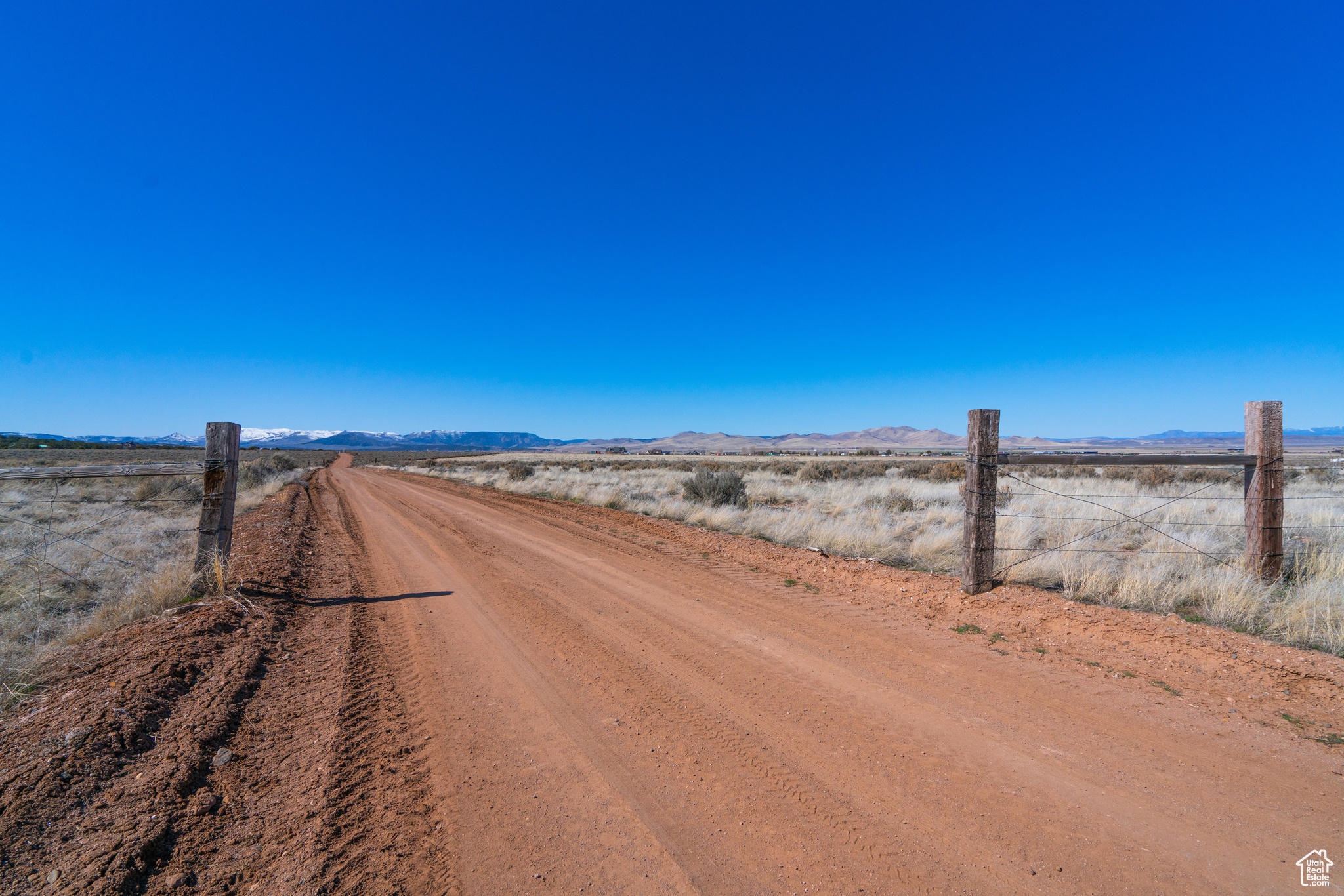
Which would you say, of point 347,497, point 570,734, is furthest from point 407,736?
point 347,497

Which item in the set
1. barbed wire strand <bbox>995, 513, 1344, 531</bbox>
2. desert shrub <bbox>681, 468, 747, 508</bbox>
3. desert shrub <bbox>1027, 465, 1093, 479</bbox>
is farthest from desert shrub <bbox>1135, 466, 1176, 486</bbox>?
desert shrub <bbox>681, 468, 747, 508</bbox>

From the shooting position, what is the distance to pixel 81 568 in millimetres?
8578

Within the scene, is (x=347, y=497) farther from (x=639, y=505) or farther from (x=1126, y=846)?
(x=1126, y=846)

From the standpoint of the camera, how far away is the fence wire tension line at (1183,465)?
22.6ft

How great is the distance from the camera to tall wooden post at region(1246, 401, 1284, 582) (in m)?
6.87

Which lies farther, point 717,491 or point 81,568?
point 717,491

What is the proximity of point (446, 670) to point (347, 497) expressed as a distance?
21.2 meters

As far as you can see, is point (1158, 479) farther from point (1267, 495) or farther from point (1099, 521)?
point (1267, 495)

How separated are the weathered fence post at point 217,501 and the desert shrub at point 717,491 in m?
11.8

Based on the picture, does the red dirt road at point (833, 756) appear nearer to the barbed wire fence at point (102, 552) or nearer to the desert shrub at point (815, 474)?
the barbed wire fence at point (102, 552)

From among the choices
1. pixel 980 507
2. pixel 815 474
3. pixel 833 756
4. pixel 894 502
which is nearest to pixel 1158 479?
pixel 894 502

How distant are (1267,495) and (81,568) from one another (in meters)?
16.6

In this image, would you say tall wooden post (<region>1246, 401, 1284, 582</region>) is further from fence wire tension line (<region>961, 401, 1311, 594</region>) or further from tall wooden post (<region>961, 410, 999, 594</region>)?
tall wooden post (<region>961, 410, 999, 594</region>)

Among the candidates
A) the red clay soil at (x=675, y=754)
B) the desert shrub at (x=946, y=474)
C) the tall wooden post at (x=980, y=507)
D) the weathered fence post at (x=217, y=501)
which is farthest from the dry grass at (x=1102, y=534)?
the weathered fence post at (x=217, y=501)
